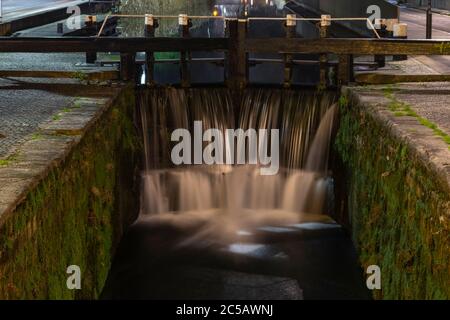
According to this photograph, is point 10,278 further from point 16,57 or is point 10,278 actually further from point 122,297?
point 16,57

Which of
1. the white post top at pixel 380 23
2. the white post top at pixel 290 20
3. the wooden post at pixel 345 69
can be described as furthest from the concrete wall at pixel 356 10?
the wooden post at pixel 345 69

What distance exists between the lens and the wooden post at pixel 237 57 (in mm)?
13766

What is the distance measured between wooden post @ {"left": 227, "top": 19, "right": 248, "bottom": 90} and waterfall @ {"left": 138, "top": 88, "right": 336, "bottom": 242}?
0.78ft

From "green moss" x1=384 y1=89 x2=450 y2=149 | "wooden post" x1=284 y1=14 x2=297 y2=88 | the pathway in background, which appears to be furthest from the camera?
the pathway in background

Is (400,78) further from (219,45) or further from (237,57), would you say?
(219,45)

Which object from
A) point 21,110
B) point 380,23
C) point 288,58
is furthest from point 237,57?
point 21,110

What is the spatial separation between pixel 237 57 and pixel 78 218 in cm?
635

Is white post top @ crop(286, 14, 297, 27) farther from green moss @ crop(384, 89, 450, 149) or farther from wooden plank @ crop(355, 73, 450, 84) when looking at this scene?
green moss @ crop(384, 89, 450, 149)

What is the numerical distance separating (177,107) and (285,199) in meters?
A: 2.61

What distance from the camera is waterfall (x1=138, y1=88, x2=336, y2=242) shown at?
13555 millimetres

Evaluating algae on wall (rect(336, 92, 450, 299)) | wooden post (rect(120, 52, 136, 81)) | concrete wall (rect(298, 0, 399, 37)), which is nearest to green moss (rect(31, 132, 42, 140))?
algae on wall (rect(336, 92, 450, 299))

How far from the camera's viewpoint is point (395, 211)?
326 inches

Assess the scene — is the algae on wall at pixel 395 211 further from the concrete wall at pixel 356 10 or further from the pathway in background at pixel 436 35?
the concrete wall at pixel 356 10
